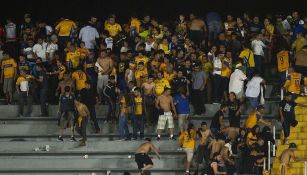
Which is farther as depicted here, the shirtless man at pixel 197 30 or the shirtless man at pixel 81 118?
the shirtless man at pixel 197 30

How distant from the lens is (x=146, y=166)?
1351 inches

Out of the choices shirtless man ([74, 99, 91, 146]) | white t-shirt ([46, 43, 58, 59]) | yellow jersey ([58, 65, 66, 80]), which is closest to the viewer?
shirtless man ([74, 99, 91, 146])

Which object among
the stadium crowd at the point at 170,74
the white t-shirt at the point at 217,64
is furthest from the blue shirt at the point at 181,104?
the white t-shirt at the point at 217,64

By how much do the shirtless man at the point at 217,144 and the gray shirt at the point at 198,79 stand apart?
2.62 metres

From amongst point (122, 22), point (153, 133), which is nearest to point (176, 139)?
point (153, 133)

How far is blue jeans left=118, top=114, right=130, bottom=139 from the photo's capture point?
35.8m

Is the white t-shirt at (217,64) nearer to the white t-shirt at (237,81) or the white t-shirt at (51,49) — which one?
the white t-shirt at (237,81)

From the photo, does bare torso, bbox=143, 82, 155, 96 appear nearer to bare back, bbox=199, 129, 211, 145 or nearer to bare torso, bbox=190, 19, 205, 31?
bare back, bbox=199, 129, 211, 145

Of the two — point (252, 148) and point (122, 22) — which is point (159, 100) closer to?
point (252, 148)

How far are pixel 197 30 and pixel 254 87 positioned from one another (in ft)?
12.7

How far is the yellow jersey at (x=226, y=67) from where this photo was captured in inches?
1459

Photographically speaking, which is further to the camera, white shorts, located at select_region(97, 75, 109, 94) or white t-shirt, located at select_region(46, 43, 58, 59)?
white t-shirt, located at select_region(46, 43, 58, 59)

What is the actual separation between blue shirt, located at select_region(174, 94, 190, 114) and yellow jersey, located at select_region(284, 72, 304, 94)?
3.16 meters

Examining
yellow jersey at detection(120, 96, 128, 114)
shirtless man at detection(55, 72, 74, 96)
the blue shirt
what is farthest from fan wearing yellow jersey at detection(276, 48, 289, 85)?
shirtless man at detection(55, 72, 74, 96)
